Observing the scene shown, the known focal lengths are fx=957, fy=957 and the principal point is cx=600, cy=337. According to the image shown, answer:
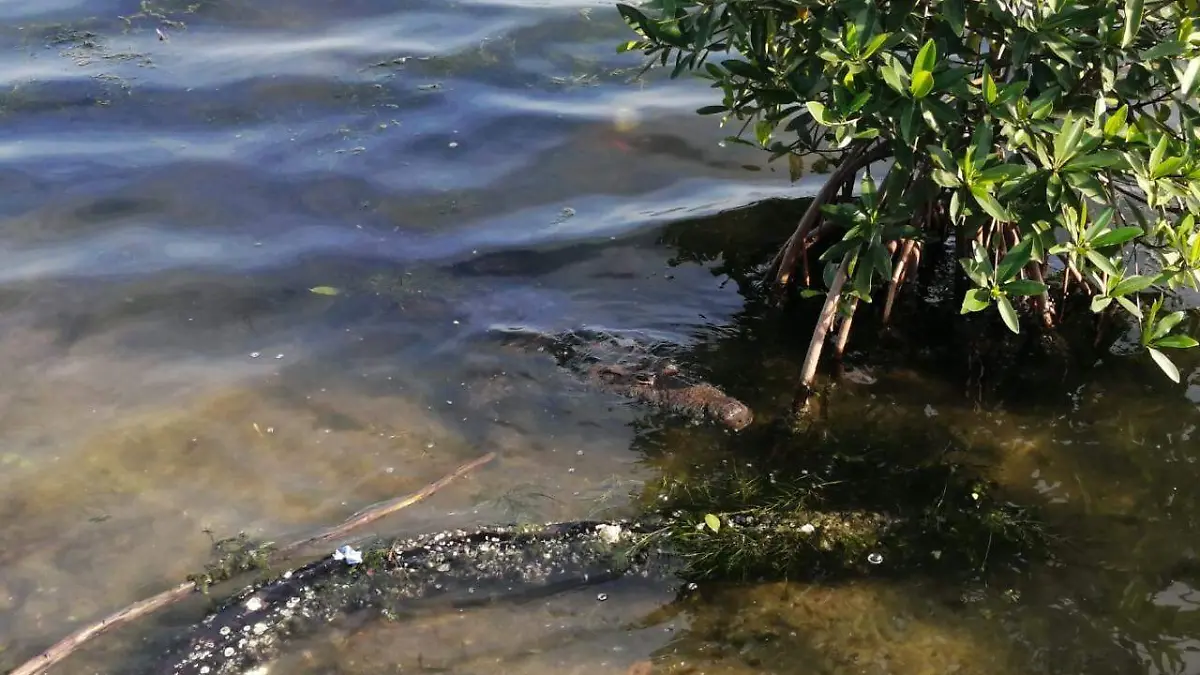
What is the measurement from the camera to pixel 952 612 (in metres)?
3.53

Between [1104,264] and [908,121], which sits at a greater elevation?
[908,121]

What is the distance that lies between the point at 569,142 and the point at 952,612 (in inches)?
172

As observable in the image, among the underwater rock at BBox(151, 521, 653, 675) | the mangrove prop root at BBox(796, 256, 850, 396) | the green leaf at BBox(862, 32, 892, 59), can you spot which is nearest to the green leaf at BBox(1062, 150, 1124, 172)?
the green leaf at BBox(862, 32, 892, 59)

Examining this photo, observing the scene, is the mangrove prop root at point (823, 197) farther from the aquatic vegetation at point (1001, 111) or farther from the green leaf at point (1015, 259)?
the green leaf at point (1015, 259)

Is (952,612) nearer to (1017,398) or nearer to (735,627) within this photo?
(735,627)

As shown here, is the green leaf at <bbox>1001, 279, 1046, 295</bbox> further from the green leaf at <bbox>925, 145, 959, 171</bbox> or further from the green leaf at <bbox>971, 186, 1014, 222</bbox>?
the green leaf at <bbox>925, 145, 959, 171</bbox>

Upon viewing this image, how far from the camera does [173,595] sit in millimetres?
3637

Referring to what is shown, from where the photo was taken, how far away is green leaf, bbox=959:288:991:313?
351cm

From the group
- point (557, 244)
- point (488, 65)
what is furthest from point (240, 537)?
point (488, 65)

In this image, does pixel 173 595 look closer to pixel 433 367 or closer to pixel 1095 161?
pixel 433 367

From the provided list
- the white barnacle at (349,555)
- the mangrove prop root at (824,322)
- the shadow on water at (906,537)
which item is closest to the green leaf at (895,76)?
the mangrove prop root at (824,322)

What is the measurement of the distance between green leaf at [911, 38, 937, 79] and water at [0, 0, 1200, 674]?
169cm

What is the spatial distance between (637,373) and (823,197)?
1.29 meters

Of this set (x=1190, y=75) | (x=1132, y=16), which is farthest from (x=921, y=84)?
(x=1190, y=75)
